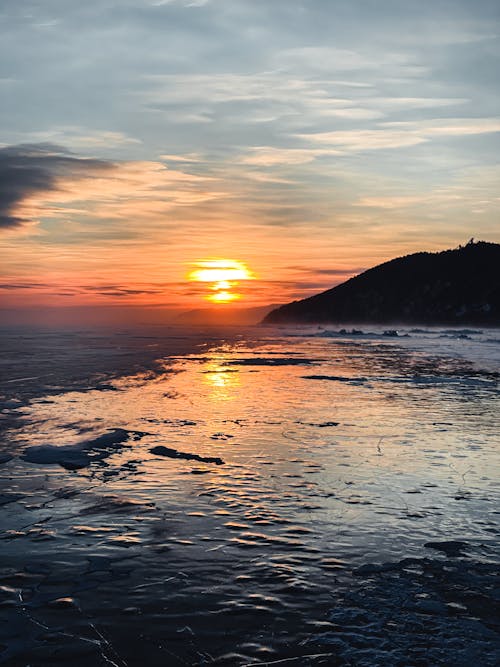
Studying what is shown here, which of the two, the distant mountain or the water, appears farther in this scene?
the distant mountain

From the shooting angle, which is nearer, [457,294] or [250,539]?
[250,539]

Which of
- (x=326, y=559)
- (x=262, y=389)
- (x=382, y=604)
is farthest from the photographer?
(x=262, y=389)

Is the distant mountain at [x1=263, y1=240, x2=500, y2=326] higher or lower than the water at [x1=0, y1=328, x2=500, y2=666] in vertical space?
higher

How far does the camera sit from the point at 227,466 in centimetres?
1007

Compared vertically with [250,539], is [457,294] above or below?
above

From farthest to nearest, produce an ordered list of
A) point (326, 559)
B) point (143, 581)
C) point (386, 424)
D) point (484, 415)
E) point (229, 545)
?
point (484, 415) → point (386, 424) → point (229, 545) → point (326, 559) → point (143, 581)

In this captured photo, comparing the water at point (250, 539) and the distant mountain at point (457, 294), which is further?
the distant mountain at point (457, 294)

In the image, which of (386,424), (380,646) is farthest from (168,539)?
(386,424)

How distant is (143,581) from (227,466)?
4.47 meters

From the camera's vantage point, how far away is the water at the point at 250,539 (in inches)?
181

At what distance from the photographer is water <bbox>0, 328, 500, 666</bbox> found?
4.61 m

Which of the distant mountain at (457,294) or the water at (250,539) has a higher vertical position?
the distant mountain at (457,294)

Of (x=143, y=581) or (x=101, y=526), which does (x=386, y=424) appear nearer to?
(x=101, y=526)

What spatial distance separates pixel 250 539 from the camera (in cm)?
671
